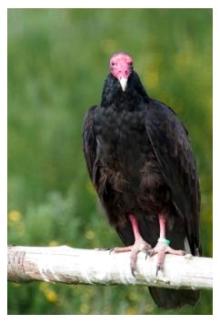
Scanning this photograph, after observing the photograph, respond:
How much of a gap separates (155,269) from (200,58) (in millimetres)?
4082

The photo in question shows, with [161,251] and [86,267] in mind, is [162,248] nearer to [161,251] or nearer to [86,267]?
[161,251]

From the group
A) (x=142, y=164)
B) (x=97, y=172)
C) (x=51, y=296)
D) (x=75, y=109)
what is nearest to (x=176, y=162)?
(x=142, y=164)

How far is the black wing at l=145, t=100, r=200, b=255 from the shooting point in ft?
23.0

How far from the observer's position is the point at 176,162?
7.03 metres

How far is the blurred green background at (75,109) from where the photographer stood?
335 inches

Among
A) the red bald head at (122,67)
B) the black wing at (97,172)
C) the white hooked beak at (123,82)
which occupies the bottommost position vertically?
the black wing at (97,172)

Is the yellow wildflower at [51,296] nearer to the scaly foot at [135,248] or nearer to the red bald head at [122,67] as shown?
the scaly foot at [135,248]

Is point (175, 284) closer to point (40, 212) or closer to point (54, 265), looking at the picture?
point (54, 265)

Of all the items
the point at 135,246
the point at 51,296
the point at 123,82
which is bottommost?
the point at 51,296

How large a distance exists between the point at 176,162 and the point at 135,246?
526 mm

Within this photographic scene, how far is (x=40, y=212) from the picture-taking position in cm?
865

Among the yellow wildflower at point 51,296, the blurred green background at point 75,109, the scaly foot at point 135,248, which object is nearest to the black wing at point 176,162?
the scaly foot at point 135,248

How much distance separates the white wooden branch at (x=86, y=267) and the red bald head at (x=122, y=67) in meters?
0.96

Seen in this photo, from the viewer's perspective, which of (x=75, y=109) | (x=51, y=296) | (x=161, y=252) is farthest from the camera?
(x=75, y=109)
